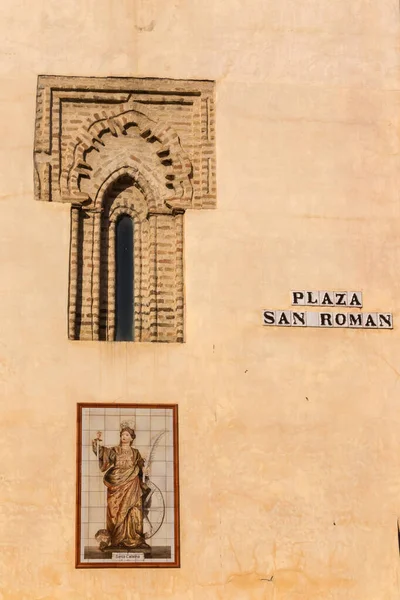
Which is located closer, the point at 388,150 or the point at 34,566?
the point at 34,566

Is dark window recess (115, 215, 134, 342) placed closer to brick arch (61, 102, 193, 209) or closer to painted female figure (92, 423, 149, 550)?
brick arch (61, 102, 193, 209)

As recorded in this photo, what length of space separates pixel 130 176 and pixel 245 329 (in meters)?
1.87

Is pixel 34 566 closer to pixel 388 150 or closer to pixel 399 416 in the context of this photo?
pixel 399 416

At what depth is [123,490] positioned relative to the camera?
42.1 feet

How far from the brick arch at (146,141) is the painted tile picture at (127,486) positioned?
2.13 m

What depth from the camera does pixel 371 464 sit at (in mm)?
13219

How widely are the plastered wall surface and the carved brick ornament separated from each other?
0.14m

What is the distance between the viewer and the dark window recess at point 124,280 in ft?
44.4

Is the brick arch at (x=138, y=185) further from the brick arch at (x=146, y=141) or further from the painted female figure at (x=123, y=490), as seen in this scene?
the painted female figure at (x=123, y=490)

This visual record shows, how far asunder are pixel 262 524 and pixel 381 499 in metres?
1.13

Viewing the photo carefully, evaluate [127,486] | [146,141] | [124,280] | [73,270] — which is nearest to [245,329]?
[124,280]

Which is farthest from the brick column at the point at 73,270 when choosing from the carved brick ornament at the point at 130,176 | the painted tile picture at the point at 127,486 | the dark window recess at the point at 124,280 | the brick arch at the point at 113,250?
the painted tile picture at the point at 127,486

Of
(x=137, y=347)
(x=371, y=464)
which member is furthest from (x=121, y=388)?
(x=371, y=464)

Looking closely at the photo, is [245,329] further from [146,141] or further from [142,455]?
[146,141]
